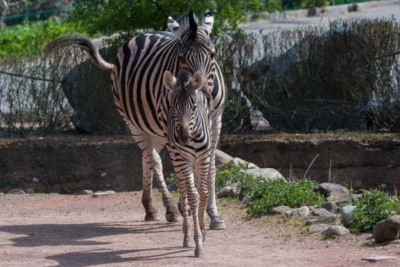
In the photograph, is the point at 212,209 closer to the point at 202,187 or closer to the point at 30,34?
the point at 202,187

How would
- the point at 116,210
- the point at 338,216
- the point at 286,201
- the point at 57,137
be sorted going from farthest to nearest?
the point at 57,137, the point at 116,210, the point at 286,201, the point at 338,216

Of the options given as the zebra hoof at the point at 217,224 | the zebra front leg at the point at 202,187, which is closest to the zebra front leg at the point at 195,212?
the zebra front leg at the point at 202,187

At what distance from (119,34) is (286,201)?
6555 millimetres

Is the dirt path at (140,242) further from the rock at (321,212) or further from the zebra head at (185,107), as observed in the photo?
the zebra head at (185,107)

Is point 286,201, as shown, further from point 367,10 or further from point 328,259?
point 367,10

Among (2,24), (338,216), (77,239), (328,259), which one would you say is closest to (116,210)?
(77,239)

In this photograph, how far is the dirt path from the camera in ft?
30.0

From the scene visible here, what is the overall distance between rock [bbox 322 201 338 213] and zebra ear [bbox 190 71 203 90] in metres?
2.38

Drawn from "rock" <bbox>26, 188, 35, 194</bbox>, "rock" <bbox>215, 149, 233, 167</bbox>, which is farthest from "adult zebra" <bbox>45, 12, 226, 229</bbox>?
"rock" <bbox>26, 188, 35, 194</bbox>

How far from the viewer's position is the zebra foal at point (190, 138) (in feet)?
30.7

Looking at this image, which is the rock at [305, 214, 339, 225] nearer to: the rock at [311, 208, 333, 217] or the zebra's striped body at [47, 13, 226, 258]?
the rock at [311, 208, 333, 217]

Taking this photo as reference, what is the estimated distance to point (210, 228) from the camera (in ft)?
35.9

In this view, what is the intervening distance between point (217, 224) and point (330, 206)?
1.25 meters

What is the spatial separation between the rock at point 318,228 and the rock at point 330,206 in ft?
2.19
